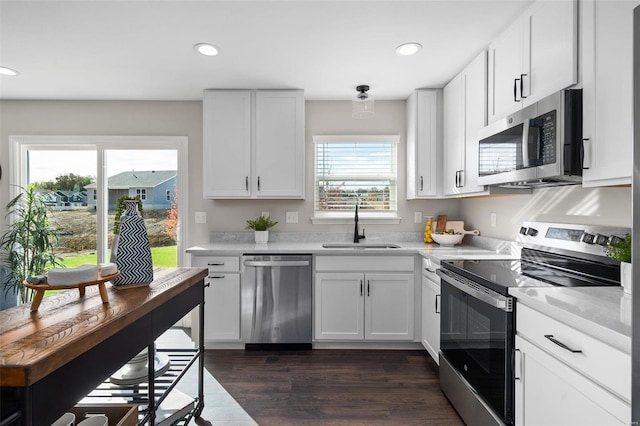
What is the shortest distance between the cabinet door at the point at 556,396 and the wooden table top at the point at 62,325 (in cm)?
150

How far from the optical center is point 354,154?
3.75m

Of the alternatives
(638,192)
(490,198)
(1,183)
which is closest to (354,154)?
(490,198)

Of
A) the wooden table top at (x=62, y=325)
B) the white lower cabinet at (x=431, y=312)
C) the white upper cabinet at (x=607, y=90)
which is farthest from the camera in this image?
the white lower cabinet at (x=431, y=312)

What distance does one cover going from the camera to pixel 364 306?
304cm

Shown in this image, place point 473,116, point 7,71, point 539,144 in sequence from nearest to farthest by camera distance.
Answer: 1. point 539,144
2. point 473,116
3. point 7,71

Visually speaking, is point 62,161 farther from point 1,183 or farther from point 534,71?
point 534,71

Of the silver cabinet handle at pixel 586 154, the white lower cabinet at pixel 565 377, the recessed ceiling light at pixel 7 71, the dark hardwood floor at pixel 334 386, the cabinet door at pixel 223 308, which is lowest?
the dark hardwood floor at pixel 334 386

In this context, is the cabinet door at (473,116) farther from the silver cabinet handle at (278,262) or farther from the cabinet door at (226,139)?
the cabinet door at (226,139)

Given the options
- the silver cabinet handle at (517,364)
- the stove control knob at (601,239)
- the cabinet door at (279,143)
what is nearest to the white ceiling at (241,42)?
the cabinet door at (279,143)

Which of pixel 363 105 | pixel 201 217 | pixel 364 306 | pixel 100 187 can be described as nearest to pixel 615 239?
pixel 364 306

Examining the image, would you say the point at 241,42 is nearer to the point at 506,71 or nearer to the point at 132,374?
the point at 506,71

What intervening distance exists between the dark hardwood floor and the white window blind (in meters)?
1.49

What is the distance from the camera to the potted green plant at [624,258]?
4.50 feet

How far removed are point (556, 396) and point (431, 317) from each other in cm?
148
